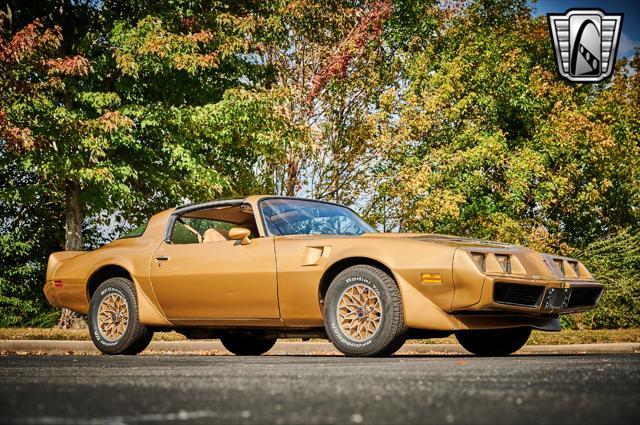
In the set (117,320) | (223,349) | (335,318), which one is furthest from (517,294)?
(223,349)

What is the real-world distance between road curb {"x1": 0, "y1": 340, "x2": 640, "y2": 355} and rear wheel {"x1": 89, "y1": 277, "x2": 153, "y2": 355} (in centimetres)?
158

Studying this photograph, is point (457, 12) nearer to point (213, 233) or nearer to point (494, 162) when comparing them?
point (494, 162)

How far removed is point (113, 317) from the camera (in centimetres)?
802

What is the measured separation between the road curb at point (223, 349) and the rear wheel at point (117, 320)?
1.58m

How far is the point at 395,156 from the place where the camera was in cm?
1794

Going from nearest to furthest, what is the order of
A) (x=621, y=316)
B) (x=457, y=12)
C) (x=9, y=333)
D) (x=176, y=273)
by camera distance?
(x=176, y=273), (x=9, y=333), (x=621, y=316), (x=457, y=12)

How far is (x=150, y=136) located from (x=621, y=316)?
10709 mm

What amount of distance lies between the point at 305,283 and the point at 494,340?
2085 millimetres

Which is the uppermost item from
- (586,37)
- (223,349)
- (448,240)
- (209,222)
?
(586,37)

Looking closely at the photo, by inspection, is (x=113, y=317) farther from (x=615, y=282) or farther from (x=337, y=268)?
(x=615, y=282)

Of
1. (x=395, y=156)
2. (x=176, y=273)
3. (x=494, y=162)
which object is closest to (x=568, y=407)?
(x=176, y=273)

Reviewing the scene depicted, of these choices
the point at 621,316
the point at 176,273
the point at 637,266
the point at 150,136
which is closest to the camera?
the point at 176,273

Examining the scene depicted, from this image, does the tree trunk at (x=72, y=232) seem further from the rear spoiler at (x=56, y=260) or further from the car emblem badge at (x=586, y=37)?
the car emblem badge at (x=586, y=37)

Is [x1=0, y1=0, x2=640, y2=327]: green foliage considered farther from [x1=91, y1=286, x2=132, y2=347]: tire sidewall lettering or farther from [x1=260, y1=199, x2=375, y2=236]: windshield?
[x1=260, y1=199, x2=375, y2=236]: windshield
